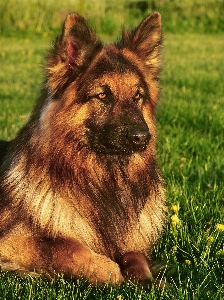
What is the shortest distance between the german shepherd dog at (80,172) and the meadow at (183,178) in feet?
0.73

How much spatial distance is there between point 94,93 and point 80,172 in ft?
1.93

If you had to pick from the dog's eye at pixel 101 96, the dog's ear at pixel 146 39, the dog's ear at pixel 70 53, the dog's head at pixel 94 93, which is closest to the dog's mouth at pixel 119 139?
the dog's head at pixel 94 93

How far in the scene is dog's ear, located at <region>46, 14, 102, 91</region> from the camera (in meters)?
3.84

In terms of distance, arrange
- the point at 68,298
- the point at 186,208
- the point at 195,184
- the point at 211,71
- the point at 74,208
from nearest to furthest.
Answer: the point at 68,298
the point at 74,208
the point at 186,208
the point at 195,184
the point at 211,71

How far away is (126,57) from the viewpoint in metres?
4.23

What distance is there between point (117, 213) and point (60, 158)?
63cm

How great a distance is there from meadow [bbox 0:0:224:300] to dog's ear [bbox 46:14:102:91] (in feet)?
0.77

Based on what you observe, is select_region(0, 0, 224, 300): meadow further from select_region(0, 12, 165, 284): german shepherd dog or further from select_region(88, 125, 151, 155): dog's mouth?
select_region(88, 125, 151, 155): dog's mouth

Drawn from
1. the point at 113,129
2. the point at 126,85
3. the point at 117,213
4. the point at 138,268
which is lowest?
the point at 138,268

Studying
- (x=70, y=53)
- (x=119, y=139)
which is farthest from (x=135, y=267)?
(x=70, y=53)

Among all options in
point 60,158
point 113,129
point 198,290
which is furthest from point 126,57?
point 198,290

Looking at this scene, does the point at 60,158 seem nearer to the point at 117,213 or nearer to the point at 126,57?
the point at 117,213

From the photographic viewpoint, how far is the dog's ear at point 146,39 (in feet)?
14.1

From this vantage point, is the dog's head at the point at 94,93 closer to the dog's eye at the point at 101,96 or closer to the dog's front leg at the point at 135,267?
the dog's eye at the point at 101,96
